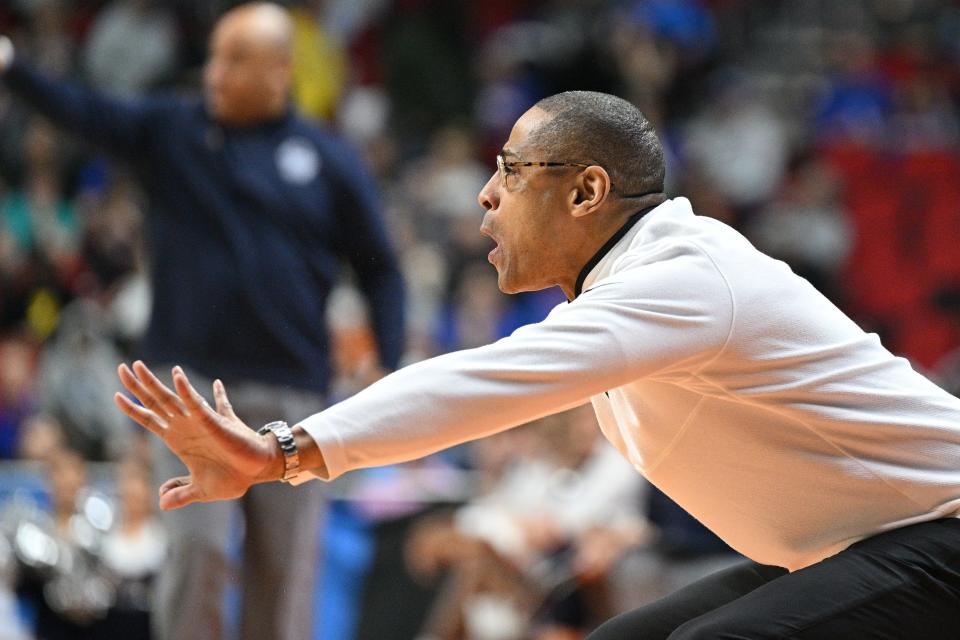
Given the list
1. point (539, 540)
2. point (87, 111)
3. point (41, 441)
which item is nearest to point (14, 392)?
point (41, 441)

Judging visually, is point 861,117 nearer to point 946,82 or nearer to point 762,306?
point 946,82

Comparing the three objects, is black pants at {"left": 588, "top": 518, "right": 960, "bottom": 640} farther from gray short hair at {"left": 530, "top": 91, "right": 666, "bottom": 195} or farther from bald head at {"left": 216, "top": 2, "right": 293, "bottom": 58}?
bald head at {"left": 216, "top": 2, "right": 293, "bottom": 58}

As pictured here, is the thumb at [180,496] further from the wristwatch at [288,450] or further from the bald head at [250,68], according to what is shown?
the bald head at [250,68]

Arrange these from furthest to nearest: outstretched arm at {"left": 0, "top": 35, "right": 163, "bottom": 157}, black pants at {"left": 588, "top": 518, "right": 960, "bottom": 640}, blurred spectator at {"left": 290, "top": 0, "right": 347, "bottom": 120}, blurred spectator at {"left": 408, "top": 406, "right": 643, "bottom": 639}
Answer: blurred spectator at {"left": 290, "top": 0, "right": 347, "bottom": 120}, blurred spectator at {"left": 408, "top": 406, "right": 643, "bottom": 639}, outstretched arm at {"left": 0, "top": 35, "right": 163, "bottom": 157}, black pants at {"left": 588, "top": 518, "right": 960, "bottom": 640}

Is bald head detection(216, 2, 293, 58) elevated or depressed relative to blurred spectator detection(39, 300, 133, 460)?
elevated

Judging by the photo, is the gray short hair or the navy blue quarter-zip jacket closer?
the gray short hair

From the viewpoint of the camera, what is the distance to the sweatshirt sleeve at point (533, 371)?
8.84 feet

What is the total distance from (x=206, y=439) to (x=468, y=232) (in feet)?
26.2

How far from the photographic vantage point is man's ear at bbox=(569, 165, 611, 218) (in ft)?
10.4

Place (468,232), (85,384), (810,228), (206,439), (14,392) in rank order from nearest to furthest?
(206,439)
(85,384)
(14,392)
(468,232)
(810,228)

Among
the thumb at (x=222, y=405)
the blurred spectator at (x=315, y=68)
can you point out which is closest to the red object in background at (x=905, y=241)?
the blurred spectator at (x=315, y=68)

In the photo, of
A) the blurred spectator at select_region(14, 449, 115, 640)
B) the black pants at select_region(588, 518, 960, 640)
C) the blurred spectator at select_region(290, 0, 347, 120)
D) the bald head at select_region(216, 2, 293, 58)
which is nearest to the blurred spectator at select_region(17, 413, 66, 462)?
the blurred spectator at select_region(14, 449, 115, 640)

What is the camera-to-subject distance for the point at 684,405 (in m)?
3.04

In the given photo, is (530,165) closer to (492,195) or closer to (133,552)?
(492,195)
